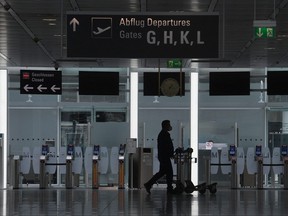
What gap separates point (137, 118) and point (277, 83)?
246 inches

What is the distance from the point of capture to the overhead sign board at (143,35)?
41.8ft

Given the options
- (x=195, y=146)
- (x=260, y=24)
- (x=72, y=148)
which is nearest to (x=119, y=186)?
(x=72, y=148)

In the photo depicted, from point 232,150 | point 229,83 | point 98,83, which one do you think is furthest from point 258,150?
point 98,83

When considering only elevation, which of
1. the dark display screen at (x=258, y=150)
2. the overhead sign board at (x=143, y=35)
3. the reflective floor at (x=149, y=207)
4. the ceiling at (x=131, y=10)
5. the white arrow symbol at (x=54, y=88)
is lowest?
the reflective floor at (x=149, y=207)

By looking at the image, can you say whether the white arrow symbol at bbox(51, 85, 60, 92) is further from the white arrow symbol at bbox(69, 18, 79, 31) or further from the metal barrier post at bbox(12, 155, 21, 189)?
the white arrow symbol at bbox(69, 18, 79, 31)

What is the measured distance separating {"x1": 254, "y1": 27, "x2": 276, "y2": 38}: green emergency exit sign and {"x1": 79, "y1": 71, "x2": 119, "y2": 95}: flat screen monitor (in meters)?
10.6

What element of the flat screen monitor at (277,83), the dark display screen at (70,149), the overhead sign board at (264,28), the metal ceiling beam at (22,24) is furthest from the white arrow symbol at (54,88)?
the overhead sign board at (264,28)

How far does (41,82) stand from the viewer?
22.8 metres

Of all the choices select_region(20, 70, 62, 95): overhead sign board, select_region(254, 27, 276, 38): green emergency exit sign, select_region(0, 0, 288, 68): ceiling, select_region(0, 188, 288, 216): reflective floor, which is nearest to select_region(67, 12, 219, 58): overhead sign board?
select_region(0, 0, 288, 68): ceiling

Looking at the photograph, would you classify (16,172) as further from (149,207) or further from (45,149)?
(149,207)

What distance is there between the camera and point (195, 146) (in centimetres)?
2736

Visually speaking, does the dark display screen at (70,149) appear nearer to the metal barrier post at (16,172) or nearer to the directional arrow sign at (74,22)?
the metal barrier post at (16,172)

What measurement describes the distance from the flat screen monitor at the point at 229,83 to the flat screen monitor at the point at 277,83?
73 centimetres

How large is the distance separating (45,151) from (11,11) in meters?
10.2
